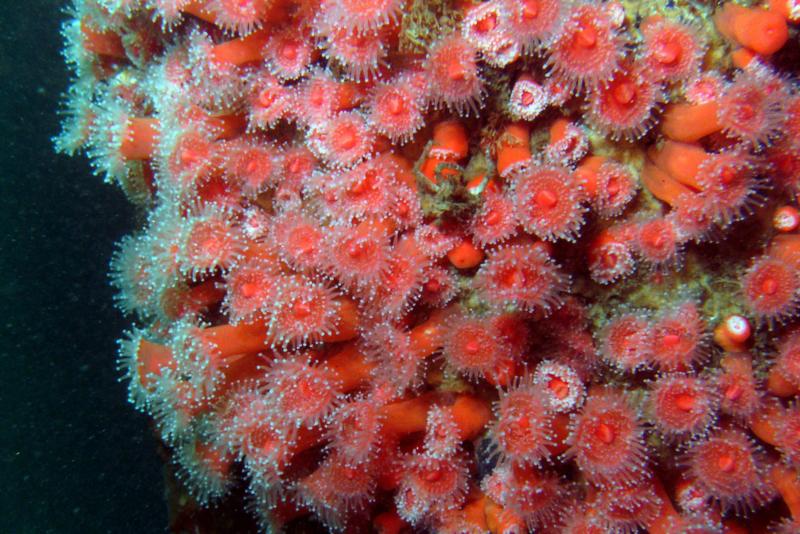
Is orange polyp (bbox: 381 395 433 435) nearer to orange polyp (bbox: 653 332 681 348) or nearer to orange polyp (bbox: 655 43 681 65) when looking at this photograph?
orange polyp (bbox: 653 332 681 348)

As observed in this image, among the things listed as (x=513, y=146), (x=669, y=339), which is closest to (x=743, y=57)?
(x=513, y=146)

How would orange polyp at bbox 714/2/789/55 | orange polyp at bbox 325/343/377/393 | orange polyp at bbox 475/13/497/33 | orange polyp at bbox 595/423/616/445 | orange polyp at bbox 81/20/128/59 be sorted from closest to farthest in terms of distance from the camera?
orange polyp at bbox 714/2/789/55, orange polyp at bbox 475/13/497/33, orange polyp at bbox 595/423/616/445, orange polyp at bbox 325/343/377/393, orange polyp at bbox 81/20/128/59

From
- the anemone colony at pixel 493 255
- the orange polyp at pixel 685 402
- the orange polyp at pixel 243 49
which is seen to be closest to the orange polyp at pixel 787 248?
the anemone colony at pixel 493 255

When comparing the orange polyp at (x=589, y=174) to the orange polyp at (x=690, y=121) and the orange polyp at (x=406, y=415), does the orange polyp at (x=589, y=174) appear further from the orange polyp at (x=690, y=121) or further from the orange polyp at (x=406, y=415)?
the orange polyp at (x=406, y=415)

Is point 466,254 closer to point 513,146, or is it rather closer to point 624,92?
point 513,146

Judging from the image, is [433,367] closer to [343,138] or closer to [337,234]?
[337,234]

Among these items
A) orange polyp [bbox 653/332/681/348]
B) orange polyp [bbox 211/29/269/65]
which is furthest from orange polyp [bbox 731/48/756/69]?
orange polyp [bbox 211/29/269/65]
